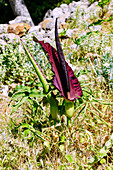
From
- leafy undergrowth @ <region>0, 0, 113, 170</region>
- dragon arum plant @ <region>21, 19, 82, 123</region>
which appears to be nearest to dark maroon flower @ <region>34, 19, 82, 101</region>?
dragon arum plant @ <region>21, 19, 82, 123</region>

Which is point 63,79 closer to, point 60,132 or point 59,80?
point 59,80

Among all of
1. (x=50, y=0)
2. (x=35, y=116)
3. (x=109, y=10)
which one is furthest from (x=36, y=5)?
(x=35, y=116)

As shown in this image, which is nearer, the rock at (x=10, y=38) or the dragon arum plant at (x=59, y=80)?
the dragon arum plant at (x=59, y=80)

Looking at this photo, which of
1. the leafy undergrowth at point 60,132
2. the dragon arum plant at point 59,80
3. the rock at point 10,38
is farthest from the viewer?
the rock at point 10,38

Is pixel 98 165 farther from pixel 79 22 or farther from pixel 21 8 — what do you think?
pixel 21 8

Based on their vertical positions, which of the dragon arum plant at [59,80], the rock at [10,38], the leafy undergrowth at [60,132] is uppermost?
the rock at [10,38]

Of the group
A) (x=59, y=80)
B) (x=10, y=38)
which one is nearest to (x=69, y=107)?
(x=59, y=80)

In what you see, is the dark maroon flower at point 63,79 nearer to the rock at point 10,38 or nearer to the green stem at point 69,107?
the green stem at point 69,107

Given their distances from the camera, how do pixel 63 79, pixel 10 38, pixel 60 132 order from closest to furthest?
pixel 63 79
pixel 60 132
pixel 10 38

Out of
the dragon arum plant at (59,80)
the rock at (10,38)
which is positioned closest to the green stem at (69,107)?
the dragon arum plant at (59,80)

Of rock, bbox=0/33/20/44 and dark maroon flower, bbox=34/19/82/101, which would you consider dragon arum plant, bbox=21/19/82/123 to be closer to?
dark maroon flower, bbox=34/19/82/101

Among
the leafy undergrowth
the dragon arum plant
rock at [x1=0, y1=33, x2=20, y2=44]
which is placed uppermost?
rock at [x1=0, y1=33, x2=20, y2=44]

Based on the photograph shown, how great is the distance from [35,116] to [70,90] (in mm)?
487

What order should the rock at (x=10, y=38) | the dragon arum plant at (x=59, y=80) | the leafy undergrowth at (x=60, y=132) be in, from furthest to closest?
the rock at (x=10, y=38)
the leafy undergrowth at (x=60, y=132)
the dragon arum plant at (x=59, y=80)
